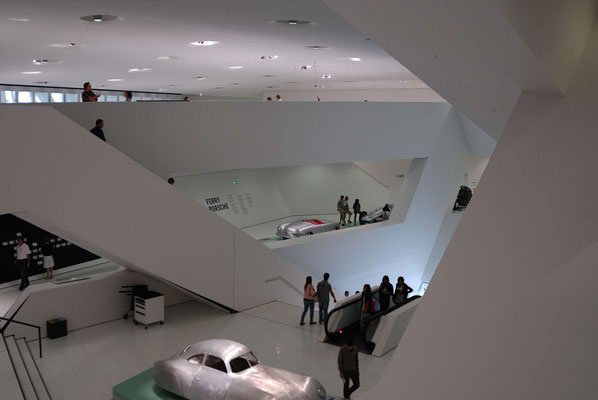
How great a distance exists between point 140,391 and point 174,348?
2.39 meters

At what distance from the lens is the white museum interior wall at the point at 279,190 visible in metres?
23.7

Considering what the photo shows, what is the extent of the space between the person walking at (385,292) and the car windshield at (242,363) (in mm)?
4663

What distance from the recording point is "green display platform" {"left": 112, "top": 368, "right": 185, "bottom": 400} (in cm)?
973

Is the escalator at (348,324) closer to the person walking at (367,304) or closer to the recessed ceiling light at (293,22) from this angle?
the person walking at (367,304)

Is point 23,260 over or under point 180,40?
under

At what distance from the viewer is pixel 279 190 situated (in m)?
27.8

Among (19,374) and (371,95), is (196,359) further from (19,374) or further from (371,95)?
(371,95)

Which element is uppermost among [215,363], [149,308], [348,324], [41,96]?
[41,96]

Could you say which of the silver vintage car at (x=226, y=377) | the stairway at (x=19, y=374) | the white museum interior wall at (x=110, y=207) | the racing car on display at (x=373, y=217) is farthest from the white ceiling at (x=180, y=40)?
the stairway at (x=19, y=374)

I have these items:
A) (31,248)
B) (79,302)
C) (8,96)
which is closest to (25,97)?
(8,96)

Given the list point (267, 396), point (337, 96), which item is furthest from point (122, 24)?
point (337, 96)

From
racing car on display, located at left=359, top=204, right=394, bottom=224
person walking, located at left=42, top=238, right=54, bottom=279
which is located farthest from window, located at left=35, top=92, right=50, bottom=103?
person walking, located at left=42, top=238, right=54, bottom=279

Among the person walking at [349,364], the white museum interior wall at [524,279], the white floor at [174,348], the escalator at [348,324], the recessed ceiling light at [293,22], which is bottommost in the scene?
the white floor at [174,348]

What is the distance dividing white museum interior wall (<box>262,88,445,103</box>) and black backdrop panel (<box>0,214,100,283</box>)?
22.1 m
